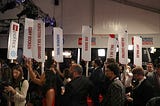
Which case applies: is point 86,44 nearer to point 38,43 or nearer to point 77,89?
point 38,43

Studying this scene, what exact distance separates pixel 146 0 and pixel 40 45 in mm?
7688

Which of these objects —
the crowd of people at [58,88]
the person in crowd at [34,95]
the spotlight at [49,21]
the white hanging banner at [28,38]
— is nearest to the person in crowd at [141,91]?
the crowd of people at [58,88]

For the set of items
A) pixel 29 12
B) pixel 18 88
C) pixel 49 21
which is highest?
pixel 29 12

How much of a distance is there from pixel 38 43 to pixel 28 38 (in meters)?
0.24

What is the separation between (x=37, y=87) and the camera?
15.7 ft

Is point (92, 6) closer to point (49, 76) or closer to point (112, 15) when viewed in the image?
point (112, 15)

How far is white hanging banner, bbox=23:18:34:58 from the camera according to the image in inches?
215

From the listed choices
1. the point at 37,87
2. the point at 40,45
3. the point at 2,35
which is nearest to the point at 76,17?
the point at 2,35

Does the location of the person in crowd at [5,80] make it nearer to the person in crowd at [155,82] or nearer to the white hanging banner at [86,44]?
the person in crowd at [155,82]

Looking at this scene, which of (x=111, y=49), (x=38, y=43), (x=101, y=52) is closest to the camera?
(x=38, y=43)

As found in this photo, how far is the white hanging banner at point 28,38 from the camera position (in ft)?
17.9

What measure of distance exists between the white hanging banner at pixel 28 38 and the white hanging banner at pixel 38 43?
9 cm

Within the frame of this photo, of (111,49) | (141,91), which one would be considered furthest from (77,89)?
(111,49)

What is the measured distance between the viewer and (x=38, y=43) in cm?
571
